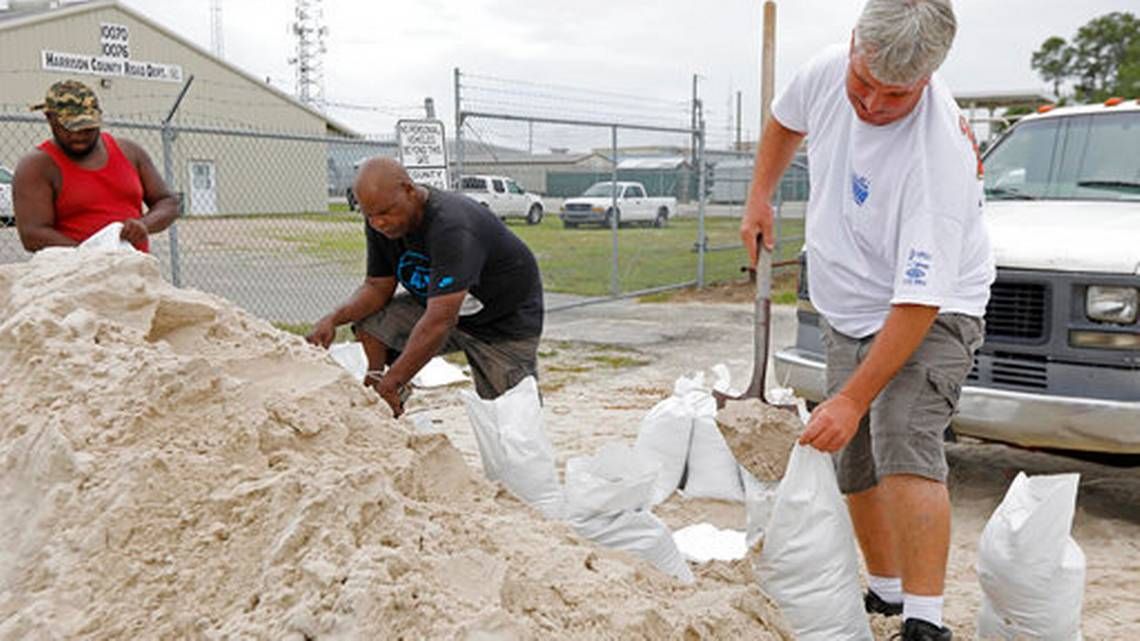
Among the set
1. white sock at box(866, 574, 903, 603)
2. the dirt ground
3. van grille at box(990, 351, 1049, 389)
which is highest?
van grille at box(990, 351, 1049, 389)

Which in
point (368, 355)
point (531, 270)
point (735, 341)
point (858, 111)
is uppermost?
point (858, 111)

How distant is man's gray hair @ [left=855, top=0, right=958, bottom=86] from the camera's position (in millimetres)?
2383

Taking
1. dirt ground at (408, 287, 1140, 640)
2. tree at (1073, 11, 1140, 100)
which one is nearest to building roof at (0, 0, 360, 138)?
dirt ground at (408, 287, 1140, 640)

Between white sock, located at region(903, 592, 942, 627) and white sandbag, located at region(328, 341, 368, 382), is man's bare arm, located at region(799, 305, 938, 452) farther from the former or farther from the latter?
white sandbag, located at region(328, 341, 368, 382)

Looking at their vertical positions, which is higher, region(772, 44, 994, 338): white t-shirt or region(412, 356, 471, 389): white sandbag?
region(772, 44, 994, 338): white t-shirt

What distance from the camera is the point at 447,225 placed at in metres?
3.88

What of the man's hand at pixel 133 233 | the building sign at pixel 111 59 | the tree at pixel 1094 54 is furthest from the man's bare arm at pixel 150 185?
the tree at pixel 1094 54

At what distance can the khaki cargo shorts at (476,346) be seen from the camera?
14.6 ft

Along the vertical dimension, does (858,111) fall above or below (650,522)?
above

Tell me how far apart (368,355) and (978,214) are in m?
2.72

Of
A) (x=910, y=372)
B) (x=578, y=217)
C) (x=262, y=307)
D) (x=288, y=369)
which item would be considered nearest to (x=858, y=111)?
(x=910, y=372)

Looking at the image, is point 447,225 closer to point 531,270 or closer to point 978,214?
point 531,270

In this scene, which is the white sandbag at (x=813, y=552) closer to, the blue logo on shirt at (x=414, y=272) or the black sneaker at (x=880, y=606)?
the black sneaker at (x=880, y=606)

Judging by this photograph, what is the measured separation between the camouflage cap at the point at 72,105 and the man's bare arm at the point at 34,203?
0.20 metres
